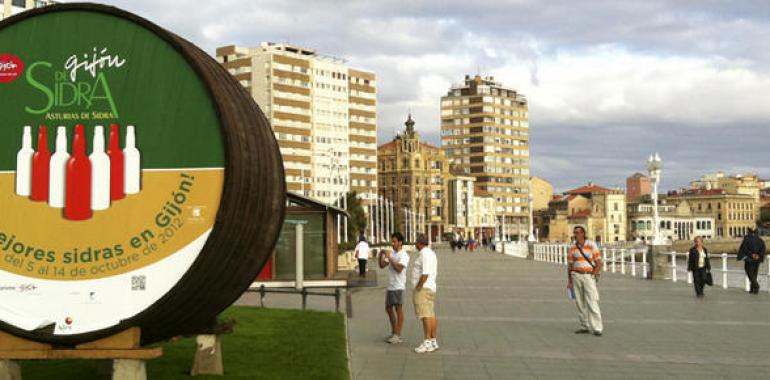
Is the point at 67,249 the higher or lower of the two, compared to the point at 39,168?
lower

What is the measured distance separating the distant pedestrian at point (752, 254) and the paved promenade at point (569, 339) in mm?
435

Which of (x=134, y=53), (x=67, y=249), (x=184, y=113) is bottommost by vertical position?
(x=67, y=249)

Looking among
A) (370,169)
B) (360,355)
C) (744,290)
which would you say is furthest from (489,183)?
(360,355)

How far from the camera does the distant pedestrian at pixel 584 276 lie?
1385 cm

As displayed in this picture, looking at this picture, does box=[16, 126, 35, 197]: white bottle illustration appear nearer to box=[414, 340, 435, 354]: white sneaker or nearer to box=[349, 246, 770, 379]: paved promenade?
box=[349, 246, 770, 379]: paved promenade

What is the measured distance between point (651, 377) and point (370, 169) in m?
140

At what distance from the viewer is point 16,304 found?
7062mm

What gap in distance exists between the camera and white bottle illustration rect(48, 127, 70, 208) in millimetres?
7137

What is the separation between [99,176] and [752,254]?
725 inches

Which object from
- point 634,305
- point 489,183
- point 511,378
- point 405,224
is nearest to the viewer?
point 511,378

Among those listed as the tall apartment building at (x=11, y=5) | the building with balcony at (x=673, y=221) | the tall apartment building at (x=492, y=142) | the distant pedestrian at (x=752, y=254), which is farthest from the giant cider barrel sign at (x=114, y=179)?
the building with balcony at (x=673, y=221)

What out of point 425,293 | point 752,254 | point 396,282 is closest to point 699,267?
point 752,254

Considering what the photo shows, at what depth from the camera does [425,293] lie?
11.9m

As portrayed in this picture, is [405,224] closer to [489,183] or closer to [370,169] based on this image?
[370,169]
